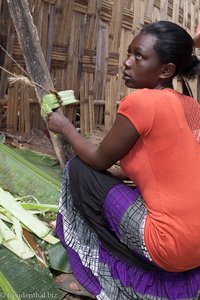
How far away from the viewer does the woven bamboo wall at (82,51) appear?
3.29 m

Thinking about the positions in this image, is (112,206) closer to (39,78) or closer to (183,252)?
(183,252)

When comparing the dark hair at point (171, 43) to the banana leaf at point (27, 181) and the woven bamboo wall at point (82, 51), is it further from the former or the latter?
the woven bamboo wall at point (82, 51)

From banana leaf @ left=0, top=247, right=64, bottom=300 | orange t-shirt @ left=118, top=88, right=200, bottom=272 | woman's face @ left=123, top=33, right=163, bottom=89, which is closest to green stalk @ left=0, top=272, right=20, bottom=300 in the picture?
banana leaf @ left=0, top=247, right=64, bottom=300

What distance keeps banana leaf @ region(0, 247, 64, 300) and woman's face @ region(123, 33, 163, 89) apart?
0.92 meters

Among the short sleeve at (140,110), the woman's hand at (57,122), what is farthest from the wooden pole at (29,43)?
the short sleeve at (140,110)

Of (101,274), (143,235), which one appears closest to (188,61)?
(143,235)

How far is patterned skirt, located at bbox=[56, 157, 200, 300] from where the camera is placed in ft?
5.28

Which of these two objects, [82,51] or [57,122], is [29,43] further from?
[82,51]

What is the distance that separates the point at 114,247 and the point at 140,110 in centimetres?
63

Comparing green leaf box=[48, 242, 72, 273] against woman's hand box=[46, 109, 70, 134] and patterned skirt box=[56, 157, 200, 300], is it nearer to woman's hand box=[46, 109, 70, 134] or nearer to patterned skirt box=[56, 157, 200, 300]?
patterned skirt box=[56, 157, 200, 300]

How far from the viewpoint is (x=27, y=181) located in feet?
7.85

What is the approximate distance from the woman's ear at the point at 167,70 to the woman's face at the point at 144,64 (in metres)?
0.01

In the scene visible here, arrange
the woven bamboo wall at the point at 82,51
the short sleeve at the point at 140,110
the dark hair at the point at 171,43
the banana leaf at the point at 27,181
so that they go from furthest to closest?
the woven bamboo wall at the point at 82,51
the banana leaf at the point at 27,181
the dark hair at the point at 171,43
the short sleeve at the point at 140,110

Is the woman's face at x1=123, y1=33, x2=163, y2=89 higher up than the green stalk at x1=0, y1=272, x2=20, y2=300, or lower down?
higher up
